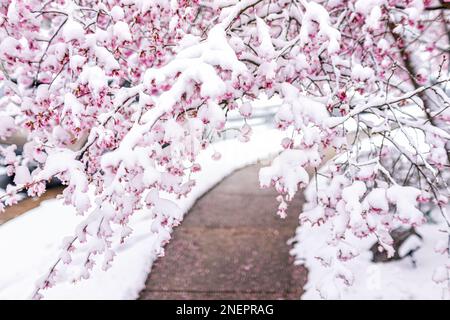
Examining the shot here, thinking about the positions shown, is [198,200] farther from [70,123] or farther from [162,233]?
[70,123]

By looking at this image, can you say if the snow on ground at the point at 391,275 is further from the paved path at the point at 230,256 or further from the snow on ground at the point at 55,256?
the snow on ground at the point at 55,256

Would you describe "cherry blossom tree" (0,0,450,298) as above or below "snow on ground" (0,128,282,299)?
above

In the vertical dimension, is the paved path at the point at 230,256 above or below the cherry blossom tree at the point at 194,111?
below

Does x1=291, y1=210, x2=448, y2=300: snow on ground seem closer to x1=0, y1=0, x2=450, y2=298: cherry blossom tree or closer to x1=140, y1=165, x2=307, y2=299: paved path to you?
x1=140, y1=165, x2=307, y2=299: paved path

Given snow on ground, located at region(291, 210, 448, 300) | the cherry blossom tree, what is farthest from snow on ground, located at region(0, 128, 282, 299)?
snow on ground, located at region(291, 210, 448, 300)

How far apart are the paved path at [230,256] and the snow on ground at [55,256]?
27 cm

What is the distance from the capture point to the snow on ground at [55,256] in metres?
5.39

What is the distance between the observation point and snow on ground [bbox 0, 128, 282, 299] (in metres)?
5.39

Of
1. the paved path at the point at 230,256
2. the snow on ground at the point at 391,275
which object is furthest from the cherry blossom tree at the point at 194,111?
the paved path at the point at 230,256

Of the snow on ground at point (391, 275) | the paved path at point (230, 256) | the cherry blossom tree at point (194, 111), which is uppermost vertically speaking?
the cherry blossom tree at point (194, 111)

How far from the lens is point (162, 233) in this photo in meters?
3.36

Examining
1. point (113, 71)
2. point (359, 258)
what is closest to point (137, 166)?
point (113, 71)

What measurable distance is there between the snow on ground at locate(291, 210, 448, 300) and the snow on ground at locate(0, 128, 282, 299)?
8.00 feet

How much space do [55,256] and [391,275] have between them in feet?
15.9
